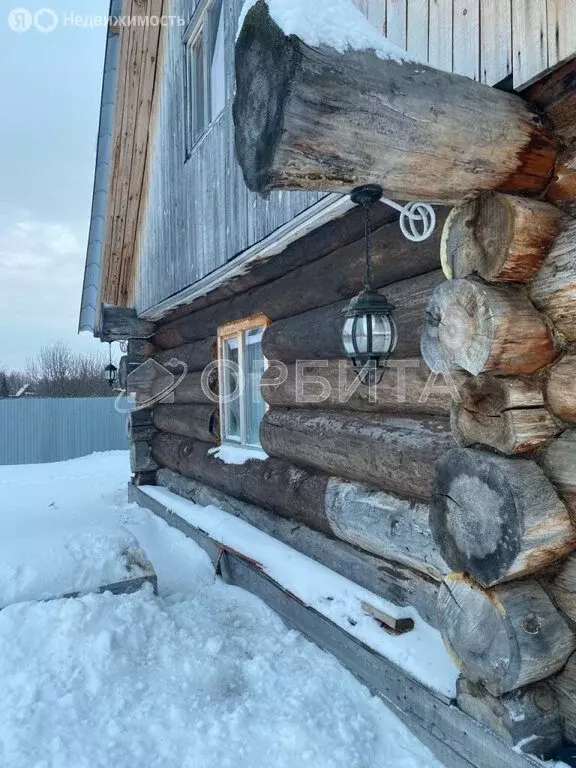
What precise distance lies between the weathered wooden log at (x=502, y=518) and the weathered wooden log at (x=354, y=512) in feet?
2.52

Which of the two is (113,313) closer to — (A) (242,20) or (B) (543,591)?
(A) (242,20)

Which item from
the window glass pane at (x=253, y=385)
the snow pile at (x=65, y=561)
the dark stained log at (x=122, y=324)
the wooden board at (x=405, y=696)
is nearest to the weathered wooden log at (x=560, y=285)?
the wooden board at (x=405, y=696)

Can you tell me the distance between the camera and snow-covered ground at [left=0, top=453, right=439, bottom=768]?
2.55 m

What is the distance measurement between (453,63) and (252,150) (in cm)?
115

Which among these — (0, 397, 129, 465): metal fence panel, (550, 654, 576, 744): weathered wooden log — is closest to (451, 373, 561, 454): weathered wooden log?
(550, 654, 576, 744): weathered wooden log

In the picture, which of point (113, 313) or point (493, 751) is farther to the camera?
point (113, 313)

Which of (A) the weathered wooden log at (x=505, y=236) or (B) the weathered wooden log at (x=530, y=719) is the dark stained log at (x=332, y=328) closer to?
(A) the weathered wooden log at (x=505, y=236)

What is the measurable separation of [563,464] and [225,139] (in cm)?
403

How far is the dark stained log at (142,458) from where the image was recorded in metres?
7.99

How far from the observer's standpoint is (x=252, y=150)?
168 centimetres

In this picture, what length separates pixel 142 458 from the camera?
8.03 metres

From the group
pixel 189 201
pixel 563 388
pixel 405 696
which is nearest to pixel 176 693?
pixel 405 696

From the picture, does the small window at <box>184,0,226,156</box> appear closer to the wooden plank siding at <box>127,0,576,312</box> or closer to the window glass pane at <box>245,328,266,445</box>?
the wooden plank siding at <box>127,0,576,312</box>

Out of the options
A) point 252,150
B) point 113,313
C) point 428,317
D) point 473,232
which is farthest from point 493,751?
point 113,313
